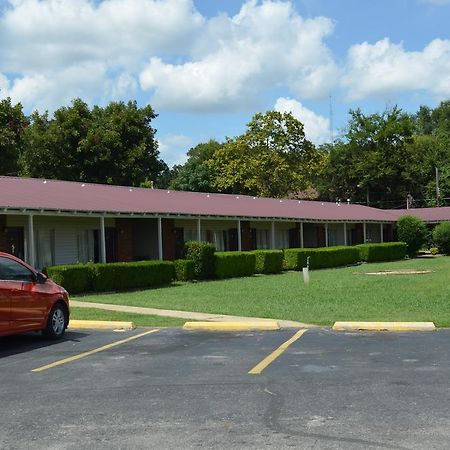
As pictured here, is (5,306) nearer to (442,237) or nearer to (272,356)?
(272,356)

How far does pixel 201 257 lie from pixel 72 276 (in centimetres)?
777

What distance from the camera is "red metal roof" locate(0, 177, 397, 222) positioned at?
2409cm

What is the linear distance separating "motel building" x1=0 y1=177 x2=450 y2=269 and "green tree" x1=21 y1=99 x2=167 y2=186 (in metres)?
11.7

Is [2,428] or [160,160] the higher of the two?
[160,160]

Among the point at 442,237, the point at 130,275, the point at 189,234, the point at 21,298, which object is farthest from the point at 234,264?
the point at 442,237

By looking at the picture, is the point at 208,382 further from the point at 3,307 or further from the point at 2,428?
the point at 3,307

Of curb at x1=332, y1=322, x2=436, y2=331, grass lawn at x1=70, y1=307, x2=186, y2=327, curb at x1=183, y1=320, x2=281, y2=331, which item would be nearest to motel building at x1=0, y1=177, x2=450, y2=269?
grass lawn at x1=70, y1=307, x2=186, y2=327

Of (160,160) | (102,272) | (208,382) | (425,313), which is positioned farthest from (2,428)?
(160,160)

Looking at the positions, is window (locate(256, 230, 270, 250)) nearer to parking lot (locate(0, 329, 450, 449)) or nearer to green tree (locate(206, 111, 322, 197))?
green tree (locate(206, 111, 322, 197))

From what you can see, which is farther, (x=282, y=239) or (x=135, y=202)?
(x=282, y=239)

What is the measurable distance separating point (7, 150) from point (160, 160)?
1549 centimetres

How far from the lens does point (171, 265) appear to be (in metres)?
25.7

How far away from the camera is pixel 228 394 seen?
7.28 m

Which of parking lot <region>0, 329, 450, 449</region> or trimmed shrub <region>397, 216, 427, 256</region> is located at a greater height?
trimmed shrub <region>397, 216, 427, 256</region>
